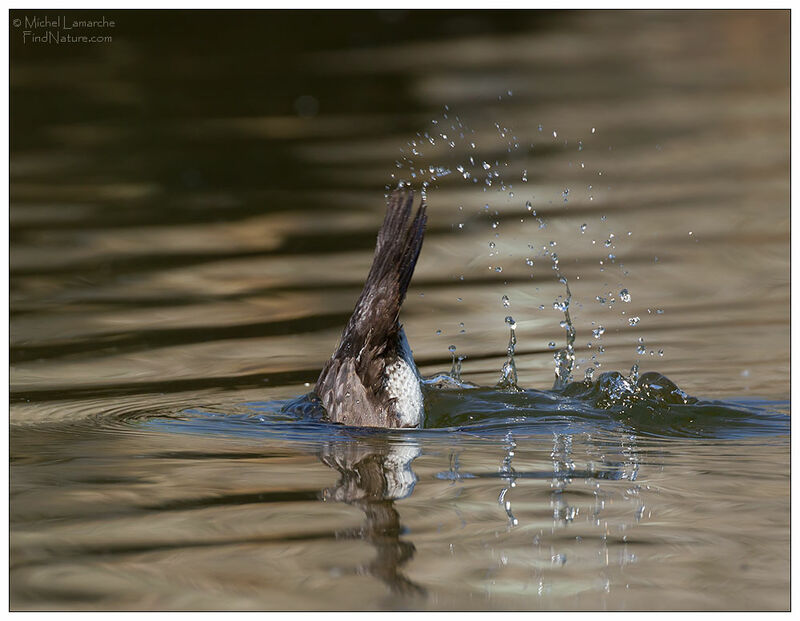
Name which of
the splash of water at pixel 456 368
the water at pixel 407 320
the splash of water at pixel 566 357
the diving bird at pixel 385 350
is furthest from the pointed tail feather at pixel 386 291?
the splash of water at pixel 566 357

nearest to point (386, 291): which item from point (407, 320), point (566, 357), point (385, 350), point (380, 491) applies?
point (385, 350)

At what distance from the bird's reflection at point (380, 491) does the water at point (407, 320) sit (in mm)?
19

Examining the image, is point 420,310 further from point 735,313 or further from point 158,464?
point 158,464

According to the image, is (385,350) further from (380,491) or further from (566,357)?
(566,357)

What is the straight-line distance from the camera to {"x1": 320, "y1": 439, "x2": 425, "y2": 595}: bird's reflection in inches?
181

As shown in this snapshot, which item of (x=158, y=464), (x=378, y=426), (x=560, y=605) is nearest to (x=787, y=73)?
(x=378, y=426)

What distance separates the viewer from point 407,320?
28.0 feet

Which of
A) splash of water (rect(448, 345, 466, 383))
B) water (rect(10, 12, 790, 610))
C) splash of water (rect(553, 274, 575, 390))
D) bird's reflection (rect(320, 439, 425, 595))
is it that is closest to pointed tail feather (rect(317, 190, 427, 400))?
water (rect(10, 12, 790, 610))

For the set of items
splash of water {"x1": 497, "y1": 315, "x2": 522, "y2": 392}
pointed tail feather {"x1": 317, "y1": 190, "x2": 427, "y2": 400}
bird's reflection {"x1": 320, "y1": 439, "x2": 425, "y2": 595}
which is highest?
pointed tail feather {"x1": 317, "y1": 190, "x2": 427, "y2": 400}

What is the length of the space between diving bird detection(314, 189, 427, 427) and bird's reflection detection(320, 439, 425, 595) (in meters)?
0.33

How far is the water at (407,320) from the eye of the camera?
187 inches

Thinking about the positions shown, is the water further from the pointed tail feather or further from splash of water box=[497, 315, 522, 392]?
the pointed tail feather

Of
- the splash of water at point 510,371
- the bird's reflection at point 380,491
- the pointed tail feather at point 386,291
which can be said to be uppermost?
the pointed tail feather at point 386,291

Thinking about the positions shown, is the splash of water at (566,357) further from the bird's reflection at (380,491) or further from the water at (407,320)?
the bird's reflection at (380,491)
